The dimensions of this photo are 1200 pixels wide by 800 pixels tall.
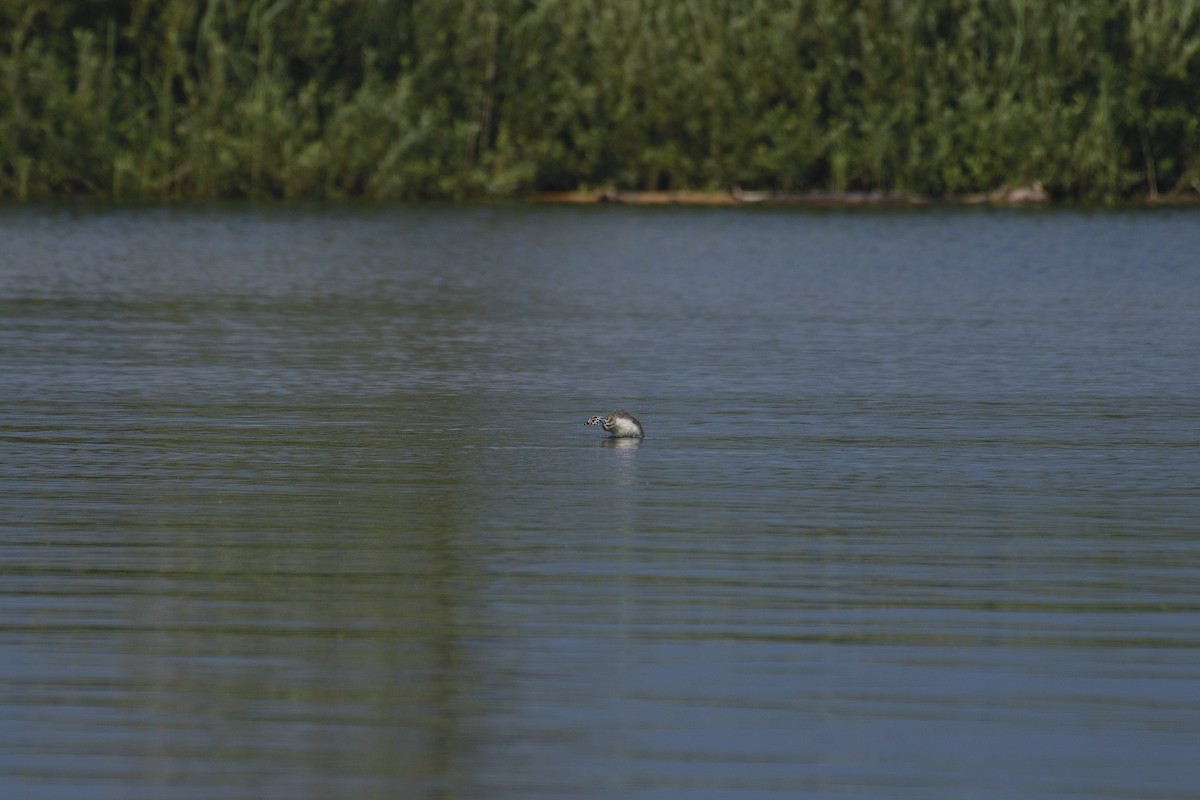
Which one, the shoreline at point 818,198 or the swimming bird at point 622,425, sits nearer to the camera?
the swimming bird at point 622,425

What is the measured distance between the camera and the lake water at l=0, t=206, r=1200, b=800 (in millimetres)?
6367

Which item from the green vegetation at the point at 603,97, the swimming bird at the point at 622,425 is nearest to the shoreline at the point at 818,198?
the green vegetation at the point at 603,97

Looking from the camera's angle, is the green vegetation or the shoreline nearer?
the green vegetation

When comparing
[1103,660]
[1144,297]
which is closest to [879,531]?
[1103,660]

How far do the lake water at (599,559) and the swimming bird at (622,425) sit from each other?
0.46 ft

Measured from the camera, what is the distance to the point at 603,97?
163ft

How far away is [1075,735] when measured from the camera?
6.52 m

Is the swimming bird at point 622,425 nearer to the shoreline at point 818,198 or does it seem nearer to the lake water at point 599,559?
the lake water at point 599,559

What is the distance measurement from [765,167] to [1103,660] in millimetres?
42468

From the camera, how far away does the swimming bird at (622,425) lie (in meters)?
12.8

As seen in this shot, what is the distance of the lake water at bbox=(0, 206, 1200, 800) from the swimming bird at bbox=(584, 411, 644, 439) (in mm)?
139

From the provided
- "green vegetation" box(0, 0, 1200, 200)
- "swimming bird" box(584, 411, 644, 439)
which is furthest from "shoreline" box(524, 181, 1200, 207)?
"swimming bird" box(584, 411, 644, 439)

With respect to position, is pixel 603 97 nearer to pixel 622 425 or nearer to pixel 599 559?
pixel 622 425

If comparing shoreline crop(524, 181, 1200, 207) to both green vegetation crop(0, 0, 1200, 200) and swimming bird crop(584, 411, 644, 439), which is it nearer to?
green vegetation crop(0, 0, 1200, 200)
